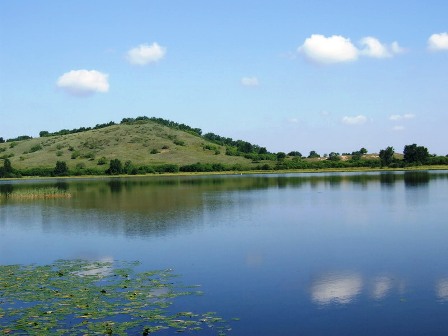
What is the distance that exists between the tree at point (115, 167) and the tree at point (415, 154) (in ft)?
338

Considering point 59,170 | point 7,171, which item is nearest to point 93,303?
point 59,170

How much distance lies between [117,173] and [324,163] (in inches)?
3134

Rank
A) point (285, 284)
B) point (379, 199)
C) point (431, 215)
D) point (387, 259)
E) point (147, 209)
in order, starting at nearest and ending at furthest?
point (285, 284), point (387, 259), point (431, 215), point (147, 209), point (379, 199)

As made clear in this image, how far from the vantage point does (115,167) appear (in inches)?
7402

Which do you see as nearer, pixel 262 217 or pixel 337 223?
pixel 337 223

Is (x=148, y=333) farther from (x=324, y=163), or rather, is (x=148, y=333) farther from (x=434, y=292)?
(x=324, y=163)

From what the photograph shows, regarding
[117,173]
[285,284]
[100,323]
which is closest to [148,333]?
[100,323]

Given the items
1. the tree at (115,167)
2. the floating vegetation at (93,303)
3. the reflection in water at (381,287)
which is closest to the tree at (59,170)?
the tree at (115,167)

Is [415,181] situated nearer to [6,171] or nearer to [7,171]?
[7,171]

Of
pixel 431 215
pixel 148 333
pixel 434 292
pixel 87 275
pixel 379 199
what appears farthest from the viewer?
pixel 379 199

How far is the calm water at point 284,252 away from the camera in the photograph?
18.0 m

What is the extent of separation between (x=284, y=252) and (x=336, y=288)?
8320 mm

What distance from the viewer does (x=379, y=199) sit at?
60.4 meters

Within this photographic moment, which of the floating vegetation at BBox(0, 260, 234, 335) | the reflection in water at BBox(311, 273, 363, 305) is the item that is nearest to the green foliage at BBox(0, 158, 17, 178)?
the floating vegetation at BBox(0, 260, 234, 335)
